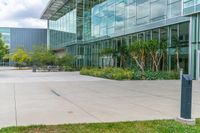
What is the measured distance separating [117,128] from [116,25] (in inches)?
1253

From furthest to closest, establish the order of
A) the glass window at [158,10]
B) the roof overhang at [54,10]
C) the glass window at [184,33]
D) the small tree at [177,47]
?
the roof overhang at [54,10], the glass window at [158,10], the small tree at [177,47], the glass window at [184,33]

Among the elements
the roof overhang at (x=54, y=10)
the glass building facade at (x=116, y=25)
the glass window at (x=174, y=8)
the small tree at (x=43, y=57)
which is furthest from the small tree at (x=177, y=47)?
the roof overhang at (x=54, y=10)

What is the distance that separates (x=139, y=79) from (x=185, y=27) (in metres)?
6.21

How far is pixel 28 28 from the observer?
3509 inches

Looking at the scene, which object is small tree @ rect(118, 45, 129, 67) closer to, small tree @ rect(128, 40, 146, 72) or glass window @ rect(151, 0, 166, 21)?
small tree @ rect(128, 40, 146, 72)

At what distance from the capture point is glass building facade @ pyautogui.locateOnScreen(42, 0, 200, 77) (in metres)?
25.2

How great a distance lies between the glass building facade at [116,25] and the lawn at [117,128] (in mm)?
18331

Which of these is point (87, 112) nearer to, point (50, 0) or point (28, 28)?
point (50, 0)

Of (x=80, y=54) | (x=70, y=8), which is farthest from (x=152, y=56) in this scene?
(x=70, y=8)

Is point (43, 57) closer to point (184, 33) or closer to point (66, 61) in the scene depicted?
point (66, 61)

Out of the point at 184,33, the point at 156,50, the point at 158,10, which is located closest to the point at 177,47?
the point at 184,33

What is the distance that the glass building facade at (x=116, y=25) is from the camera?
25.2 metres

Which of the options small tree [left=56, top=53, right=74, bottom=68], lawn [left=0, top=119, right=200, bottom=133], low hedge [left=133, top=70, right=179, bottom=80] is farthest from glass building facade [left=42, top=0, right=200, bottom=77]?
lawn [left=0, top=119, right=200, bottom=133]

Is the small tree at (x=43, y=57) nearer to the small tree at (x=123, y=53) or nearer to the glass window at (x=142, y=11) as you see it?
the small tree at (x=123, y=53)
